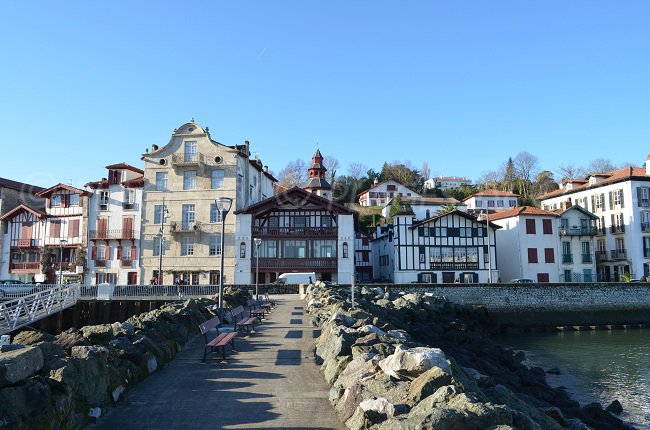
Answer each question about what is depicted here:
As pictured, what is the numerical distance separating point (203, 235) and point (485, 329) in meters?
27.1

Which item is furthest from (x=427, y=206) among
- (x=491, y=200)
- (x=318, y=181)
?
(x=318, y=181)

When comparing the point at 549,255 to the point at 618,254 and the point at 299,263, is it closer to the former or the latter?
the point at 618,254

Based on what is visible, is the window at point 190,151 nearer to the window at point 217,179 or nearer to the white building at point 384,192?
the window at point 217,179

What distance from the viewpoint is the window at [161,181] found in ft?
165

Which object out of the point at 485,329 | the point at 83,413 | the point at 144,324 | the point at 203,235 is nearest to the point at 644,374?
the point at 485,329

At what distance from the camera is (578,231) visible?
51844 millimetres

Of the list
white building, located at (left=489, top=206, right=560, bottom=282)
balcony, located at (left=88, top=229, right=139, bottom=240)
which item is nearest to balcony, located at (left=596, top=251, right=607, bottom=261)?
white building, located at (left=489, top=206, right=560, bottom=282)

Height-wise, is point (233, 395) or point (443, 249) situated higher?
point (443, 249)

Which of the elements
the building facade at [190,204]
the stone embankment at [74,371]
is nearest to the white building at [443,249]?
the building facade at [190,204]

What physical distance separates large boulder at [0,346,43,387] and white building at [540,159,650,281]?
57.2m

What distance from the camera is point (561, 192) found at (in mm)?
62719

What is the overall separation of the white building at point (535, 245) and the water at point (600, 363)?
13497 millimetres

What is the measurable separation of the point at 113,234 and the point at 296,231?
59.3 ft

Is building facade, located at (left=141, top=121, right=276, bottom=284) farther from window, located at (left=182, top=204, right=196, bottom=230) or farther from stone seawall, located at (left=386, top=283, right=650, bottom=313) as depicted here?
stone seawall, located at (left=386, top=283, right=650, bottom=313)
